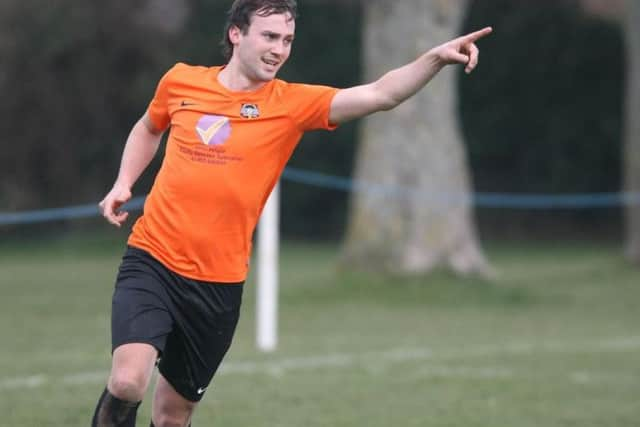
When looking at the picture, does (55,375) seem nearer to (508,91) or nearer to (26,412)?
(26,412)

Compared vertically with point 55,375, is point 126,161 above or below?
above

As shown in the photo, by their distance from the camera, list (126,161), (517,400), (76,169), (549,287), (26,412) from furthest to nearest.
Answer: (76,169), (549,287), (517,400), (26,412), (126,161)

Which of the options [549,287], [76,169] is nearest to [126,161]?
[549,287]

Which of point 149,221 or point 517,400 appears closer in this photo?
point 149,221

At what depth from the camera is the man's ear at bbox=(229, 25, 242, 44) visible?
20.3 ft

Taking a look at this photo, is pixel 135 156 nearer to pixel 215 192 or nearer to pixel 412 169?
pixel 215 192

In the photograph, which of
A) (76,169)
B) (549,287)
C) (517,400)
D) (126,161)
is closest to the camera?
(126,161)

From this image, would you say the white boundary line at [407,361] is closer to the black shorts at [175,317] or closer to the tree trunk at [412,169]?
the black shorts at [175,317]

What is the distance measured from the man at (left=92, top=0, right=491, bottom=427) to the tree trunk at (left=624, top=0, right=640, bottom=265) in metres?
15.5

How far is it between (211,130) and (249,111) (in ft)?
0.61

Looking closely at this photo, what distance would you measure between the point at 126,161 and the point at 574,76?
20666 millimetres

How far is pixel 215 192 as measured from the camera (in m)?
5.98

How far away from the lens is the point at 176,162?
608 cm

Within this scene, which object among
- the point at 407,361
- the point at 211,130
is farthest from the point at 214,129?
the point at 407,361
